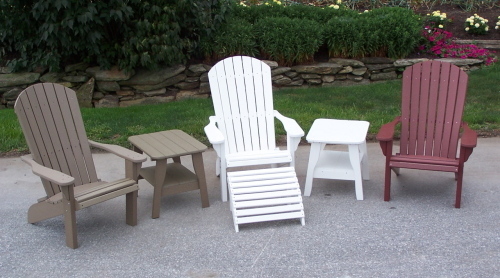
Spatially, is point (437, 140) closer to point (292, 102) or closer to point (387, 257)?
point (387, 257)

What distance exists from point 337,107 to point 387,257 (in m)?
3.38

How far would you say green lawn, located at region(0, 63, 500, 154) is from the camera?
6.11 metres

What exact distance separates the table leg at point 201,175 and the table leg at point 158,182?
244mm

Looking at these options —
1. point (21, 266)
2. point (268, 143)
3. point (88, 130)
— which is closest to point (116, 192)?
point (21, 266)

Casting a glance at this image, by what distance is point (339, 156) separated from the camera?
499 cm

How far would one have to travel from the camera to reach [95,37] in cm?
699

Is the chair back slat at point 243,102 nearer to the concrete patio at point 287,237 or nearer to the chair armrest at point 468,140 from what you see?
the concrete patio at point 287,237

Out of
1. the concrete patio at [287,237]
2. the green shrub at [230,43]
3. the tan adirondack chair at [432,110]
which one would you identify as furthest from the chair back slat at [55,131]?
the green shrub at [230,43]

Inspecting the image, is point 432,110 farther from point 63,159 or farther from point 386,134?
point 63,159

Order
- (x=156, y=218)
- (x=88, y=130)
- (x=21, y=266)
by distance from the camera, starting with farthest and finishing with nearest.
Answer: (x=88, y=130) → (x=156, y=218) → (x=21, y=266)

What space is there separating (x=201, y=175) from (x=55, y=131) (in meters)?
1.10

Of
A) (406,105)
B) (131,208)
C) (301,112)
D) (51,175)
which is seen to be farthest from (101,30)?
(406,105)

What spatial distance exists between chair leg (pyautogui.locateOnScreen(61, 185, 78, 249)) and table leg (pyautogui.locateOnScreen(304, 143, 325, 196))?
Answer: 1791 millimetres

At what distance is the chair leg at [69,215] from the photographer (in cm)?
376
